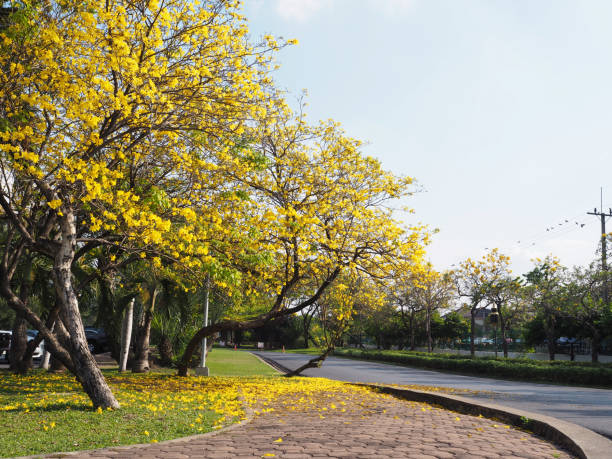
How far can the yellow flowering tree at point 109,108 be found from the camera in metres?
8.19

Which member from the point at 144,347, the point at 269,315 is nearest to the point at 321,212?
the point at 269,315

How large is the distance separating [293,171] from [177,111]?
431 centimetres

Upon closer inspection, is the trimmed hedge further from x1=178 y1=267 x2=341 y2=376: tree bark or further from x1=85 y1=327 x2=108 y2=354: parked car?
x1=85 y1=327 x2=108 y2=354: parked car

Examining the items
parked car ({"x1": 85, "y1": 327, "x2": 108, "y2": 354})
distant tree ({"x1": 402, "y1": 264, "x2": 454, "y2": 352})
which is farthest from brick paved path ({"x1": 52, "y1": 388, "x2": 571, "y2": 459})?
distant tree ({"x1": 402, "y1": 264, "x2": 454, "y2": 352})

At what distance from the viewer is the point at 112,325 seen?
18.5 m

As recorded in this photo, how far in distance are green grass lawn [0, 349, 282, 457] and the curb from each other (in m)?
3.97

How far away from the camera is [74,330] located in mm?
8586

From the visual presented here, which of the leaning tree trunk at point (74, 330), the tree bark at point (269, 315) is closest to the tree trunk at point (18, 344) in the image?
the tree bark at point (269, 315)

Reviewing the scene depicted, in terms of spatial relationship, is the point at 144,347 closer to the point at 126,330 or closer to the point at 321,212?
the point at 126,330

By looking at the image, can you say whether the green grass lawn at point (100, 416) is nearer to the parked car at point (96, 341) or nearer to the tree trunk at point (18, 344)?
the tree trunk at point (18, 344)

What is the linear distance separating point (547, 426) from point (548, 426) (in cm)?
4

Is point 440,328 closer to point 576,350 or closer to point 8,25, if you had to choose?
point 576,350

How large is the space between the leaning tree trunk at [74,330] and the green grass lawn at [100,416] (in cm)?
27

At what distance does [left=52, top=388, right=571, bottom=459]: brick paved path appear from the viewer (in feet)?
18.8
